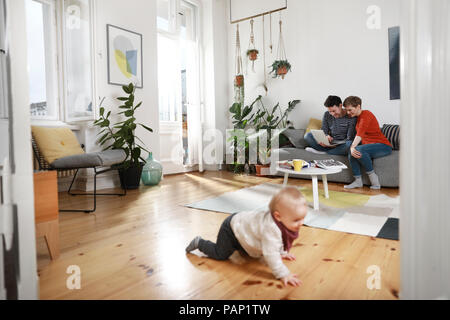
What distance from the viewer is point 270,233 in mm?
1059

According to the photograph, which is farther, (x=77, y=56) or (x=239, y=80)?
(x=239, y=80)

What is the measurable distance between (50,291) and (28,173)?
475 millimetres

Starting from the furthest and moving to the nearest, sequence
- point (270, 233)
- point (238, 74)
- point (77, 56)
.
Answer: point (238, 74), point (77, 56), point (270, 233)

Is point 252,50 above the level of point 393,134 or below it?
above

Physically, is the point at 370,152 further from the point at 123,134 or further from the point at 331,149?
the point at 123,134

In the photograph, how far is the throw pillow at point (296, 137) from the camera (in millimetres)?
3869

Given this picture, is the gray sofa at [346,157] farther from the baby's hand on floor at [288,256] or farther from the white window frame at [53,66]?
the white window frame at [53,66]

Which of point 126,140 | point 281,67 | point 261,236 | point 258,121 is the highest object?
point 281,67

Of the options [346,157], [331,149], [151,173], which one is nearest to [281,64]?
[331,149]

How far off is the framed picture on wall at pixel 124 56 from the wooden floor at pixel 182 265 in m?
2.03

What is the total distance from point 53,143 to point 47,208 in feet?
4.71

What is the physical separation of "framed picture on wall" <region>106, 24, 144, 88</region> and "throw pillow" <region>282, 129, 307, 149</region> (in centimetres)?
202
